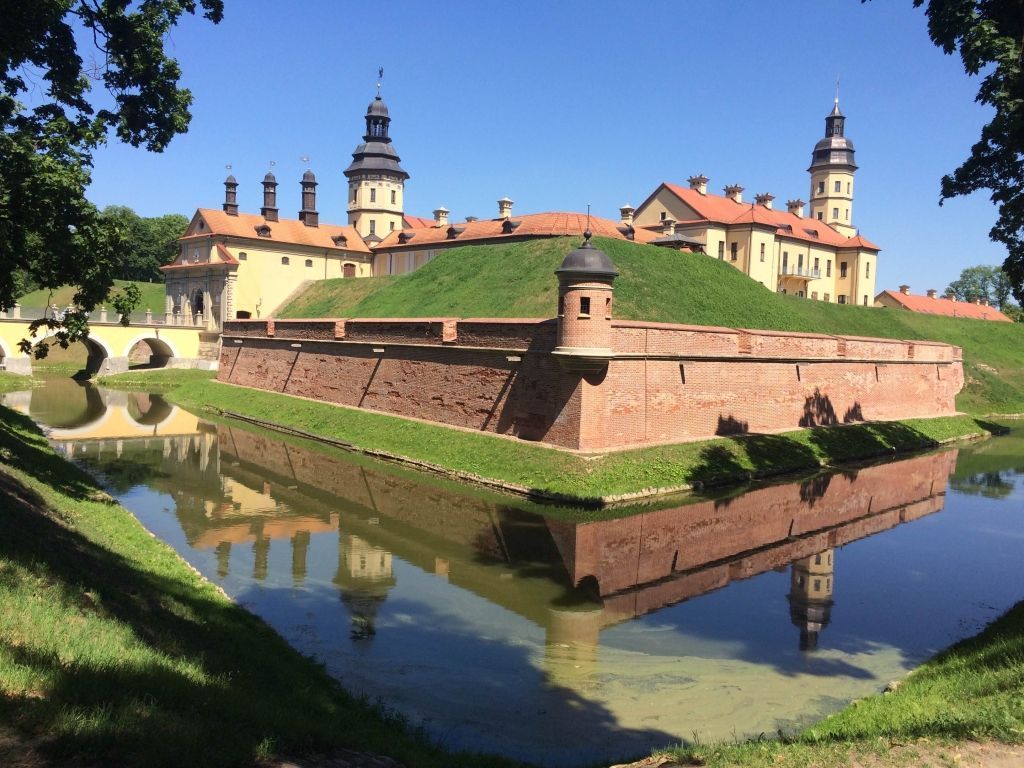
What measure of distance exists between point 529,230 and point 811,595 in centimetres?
2950

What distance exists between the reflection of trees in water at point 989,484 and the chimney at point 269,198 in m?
44.8

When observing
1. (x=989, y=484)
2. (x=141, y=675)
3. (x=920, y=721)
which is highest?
(x=141, y=675)

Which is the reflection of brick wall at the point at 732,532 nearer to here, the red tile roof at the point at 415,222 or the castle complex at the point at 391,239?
the castle complex at the point at 391,239

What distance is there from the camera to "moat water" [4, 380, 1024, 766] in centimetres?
770

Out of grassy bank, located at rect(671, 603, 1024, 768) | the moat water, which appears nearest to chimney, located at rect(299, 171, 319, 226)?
the moat water

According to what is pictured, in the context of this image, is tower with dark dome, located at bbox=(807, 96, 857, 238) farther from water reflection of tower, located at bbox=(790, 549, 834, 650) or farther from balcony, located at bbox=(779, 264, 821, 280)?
water reflection of tower, located at bbox=(790, 549, 834, 650)

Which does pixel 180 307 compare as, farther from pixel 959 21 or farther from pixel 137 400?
pixel 959 21

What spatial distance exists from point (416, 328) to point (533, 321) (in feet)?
17.4

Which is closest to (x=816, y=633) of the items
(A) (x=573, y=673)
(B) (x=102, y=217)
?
(A) (x=573, y=673)

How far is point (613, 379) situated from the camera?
1805cm

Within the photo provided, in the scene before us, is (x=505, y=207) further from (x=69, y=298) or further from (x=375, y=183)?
(x=69, y=298)

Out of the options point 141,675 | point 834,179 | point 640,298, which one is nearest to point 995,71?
point 141,675

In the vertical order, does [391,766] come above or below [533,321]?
below

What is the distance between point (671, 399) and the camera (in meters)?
19.5
